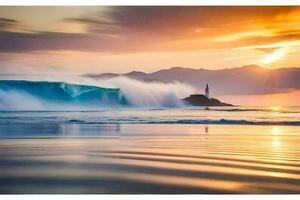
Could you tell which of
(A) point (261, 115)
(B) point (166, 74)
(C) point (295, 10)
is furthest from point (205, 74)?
(C) point (295, 10)

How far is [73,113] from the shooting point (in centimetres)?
244

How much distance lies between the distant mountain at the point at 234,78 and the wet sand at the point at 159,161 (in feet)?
0.64

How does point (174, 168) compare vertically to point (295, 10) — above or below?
below

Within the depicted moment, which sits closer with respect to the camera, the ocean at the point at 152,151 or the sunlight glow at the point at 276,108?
the ocean at the point at 152,151

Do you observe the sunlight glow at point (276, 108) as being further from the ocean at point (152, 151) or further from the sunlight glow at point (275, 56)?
the sunlight glow at point (275, 56)

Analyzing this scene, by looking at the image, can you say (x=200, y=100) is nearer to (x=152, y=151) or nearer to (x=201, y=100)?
(x=201, y=100)

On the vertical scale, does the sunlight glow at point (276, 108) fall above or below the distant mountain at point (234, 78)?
below

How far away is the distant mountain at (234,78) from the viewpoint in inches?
95.5

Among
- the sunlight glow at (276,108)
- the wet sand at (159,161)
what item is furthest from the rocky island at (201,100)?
the sunlight glow at (276,108)

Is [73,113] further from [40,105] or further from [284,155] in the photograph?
[284,155]

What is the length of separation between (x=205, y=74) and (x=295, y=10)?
52 cm

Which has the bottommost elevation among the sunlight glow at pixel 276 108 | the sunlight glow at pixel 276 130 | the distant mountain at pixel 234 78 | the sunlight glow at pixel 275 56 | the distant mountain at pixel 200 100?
the sunlight glow at pixel 276 130
